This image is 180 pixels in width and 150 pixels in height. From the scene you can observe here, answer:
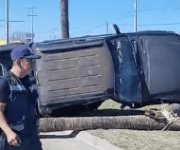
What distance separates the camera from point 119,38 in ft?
48.2

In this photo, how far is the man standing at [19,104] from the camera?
551 centimetres

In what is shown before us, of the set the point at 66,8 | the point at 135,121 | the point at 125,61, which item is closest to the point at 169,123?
the point at 135,121

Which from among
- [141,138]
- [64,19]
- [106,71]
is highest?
[64,19]

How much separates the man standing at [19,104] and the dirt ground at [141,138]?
475 centimetres

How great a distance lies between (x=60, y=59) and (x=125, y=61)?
62.7 inches

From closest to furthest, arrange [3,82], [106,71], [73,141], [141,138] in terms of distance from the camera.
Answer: [3,82] < [141,138] < [73,141] < [106,71]

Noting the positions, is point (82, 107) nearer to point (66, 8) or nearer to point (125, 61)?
point (125, 61)

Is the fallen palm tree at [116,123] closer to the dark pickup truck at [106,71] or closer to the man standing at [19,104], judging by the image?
the dark pickup truck at [106,71]

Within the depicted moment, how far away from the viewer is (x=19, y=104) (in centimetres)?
557

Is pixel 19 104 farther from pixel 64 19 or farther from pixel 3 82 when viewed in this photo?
pixel 64 19

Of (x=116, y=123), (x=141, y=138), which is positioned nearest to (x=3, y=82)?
(x=141, y=138)

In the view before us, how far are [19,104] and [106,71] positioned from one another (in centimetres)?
869

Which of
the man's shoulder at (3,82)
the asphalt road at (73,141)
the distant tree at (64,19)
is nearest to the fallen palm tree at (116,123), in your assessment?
the asphalt road at (73,141)

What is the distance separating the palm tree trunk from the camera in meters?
12.7
